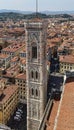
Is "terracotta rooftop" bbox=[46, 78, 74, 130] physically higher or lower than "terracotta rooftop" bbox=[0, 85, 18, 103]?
higher

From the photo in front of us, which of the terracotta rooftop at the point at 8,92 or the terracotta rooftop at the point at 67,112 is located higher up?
the terracotta rooftop at the point at 67,112

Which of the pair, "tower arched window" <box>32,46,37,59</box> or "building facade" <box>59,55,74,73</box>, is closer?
"tower arched window" <box>32,46,37,59</box>

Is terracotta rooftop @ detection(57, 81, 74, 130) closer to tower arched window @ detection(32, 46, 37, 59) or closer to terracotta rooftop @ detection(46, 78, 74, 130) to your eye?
terracotta rooftop @ detection(46, 78, 74, 130)

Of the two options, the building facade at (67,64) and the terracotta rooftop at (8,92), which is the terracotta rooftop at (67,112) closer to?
the terracotta rooftop at (8,92)

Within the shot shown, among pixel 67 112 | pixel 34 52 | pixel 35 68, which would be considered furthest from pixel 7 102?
pixel 67 112

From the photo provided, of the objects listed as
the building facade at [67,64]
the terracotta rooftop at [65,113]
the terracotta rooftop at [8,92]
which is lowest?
the building facade at [67,64]

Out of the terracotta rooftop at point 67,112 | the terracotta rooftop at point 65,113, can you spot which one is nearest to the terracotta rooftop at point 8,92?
the terracotta rooftop at point 65,113

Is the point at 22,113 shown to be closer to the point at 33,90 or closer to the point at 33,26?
the point at 33,90

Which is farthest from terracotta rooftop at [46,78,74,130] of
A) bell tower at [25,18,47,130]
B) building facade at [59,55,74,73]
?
building facade at [59,55,74,73]
